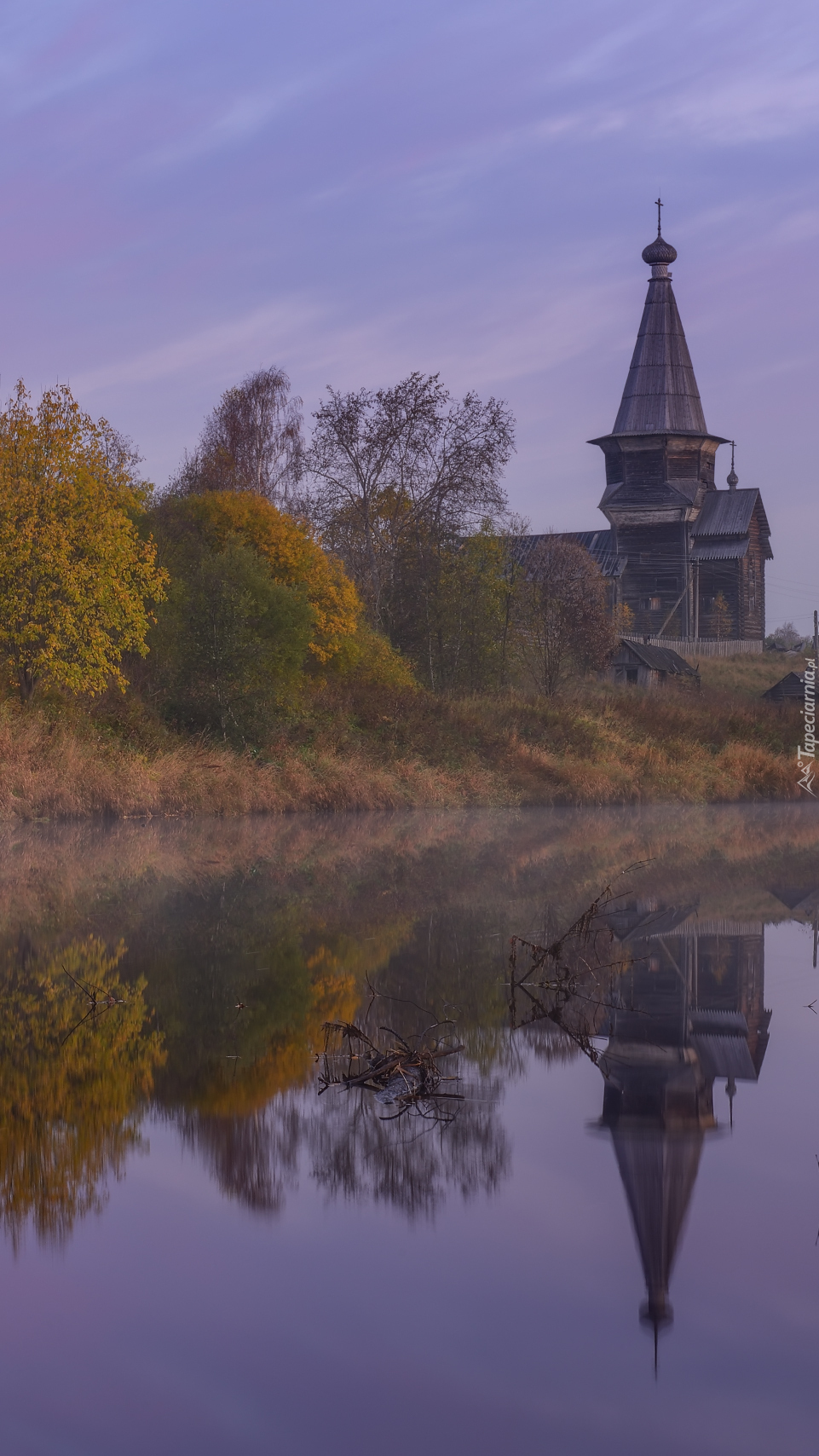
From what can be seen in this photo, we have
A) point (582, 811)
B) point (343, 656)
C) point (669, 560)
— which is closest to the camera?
point (582, 811)

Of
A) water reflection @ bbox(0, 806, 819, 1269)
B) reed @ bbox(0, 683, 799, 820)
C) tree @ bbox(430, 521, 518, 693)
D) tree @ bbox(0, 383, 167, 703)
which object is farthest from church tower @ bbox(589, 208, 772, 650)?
water reflection @ bbox(0, 806, 819, 1269)

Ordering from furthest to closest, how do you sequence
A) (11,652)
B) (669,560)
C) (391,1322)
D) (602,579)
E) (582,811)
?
(669,560), (602,579), (582,811), (11,652), (391,1322)

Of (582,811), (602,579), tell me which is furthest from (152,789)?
(602,579)

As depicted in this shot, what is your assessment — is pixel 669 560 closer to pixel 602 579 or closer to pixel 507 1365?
pixel 602 579

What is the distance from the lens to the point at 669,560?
65.8 m

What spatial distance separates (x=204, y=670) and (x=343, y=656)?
620 centimetres

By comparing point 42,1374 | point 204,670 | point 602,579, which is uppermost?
point 602,579

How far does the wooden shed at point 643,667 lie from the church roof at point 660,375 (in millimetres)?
13084

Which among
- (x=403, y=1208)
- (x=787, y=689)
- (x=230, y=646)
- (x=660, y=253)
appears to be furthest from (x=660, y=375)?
(x=403, y=1208)

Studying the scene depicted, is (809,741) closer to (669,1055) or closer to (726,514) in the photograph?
(726,514)

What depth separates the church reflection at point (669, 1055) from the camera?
501 cm

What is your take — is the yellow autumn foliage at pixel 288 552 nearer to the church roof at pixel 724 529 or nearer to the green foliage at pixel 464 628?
the green foliage at pixel 464 628

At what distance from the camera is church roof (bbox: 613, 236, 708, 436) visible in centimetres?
6588

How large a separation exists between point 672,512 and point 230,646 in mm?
36404
